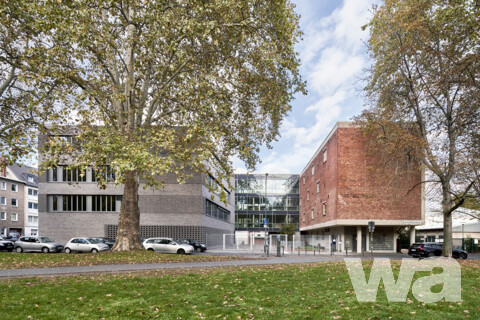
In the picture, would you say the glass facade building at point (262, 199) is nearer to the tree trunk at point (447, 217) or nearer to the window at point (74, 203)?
the window at point (74, 203)

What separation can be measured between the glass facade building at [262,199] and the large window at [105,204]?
116ft

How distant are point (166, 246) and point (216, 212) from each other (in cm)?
1962

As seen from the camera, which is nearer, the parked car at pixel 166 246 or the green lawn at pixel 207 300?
the green lawn at pixel 207 300

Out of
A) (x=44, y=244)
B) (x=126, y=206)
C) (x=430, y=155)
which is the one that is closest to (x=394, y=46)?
(x=430, y=155)

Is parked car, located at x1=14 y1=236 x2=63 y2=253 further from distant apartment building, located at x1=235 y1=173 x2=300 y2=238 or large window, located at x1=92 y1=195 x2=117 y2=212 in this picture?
distant apartment building, located at x1=235 y1=173 x2=300 y2=238

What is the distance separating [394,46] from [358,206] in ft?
51.5

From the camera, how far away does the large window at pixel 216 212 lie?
41819 millimetres

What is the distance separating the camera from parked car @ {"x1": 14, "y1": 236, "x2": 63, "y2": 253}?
29938 mm

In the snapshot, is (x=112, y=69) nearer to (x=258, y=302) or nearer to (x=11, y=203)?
(x=258, y=302)

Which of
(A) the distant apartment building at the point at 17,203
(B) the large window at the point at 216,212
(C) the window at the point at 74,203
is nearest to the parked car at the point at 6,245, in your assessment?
(C) the window at the point at 74,203

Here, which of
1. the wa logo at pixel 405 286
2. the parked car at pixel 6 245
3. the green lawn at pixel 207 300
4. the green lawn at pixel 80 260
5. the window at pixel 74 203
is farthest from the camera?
the window at pixel 74 203

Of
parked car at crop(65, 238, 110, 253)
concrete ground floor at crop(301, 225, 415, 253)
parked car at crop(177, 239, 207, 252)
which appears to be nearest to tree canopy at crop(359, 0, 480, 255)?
concrete ground floor at crop(301, 225, 415, 253)

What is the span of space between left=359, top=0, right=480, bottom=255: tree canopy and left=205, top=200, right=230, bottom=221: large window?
920 inches

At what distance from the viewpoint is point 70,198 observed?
38.5 meters
